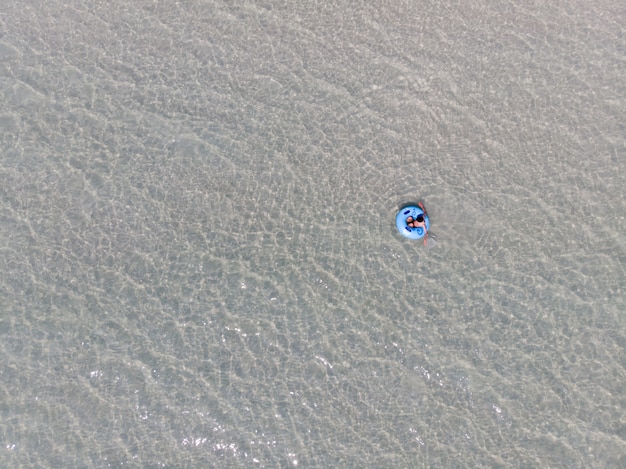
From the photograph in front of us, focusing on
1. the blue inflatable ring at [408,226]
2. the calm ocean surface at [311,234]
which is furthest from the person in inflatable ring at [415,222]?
the calm ocean surface at [311,234]

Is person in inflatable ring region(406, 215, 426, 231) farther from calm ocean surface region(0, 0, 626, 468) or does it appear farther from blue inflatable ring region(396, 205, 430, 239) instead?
calm ocean surface region(0, 0, 626, 468)

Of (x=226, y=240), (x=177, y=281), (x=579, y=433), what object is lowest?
(x=177, y=281)

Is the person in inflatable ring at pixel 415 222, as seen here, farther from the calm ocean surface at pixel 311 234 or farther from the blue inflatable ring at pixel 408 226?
the calm ocean surface at pixel 311 234

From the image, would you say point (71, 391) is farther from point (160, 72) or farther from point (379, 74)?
point (379, 74)

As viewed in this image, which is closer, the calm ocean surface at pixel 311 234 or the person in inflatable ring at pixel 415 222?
the calm ocean surface at pixel 311 234

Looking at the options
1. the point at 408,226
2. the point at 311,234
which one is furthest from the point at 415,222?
the point at 311,234

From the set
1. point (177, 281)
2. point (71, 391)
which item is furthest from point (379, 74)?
point (71, 391)
